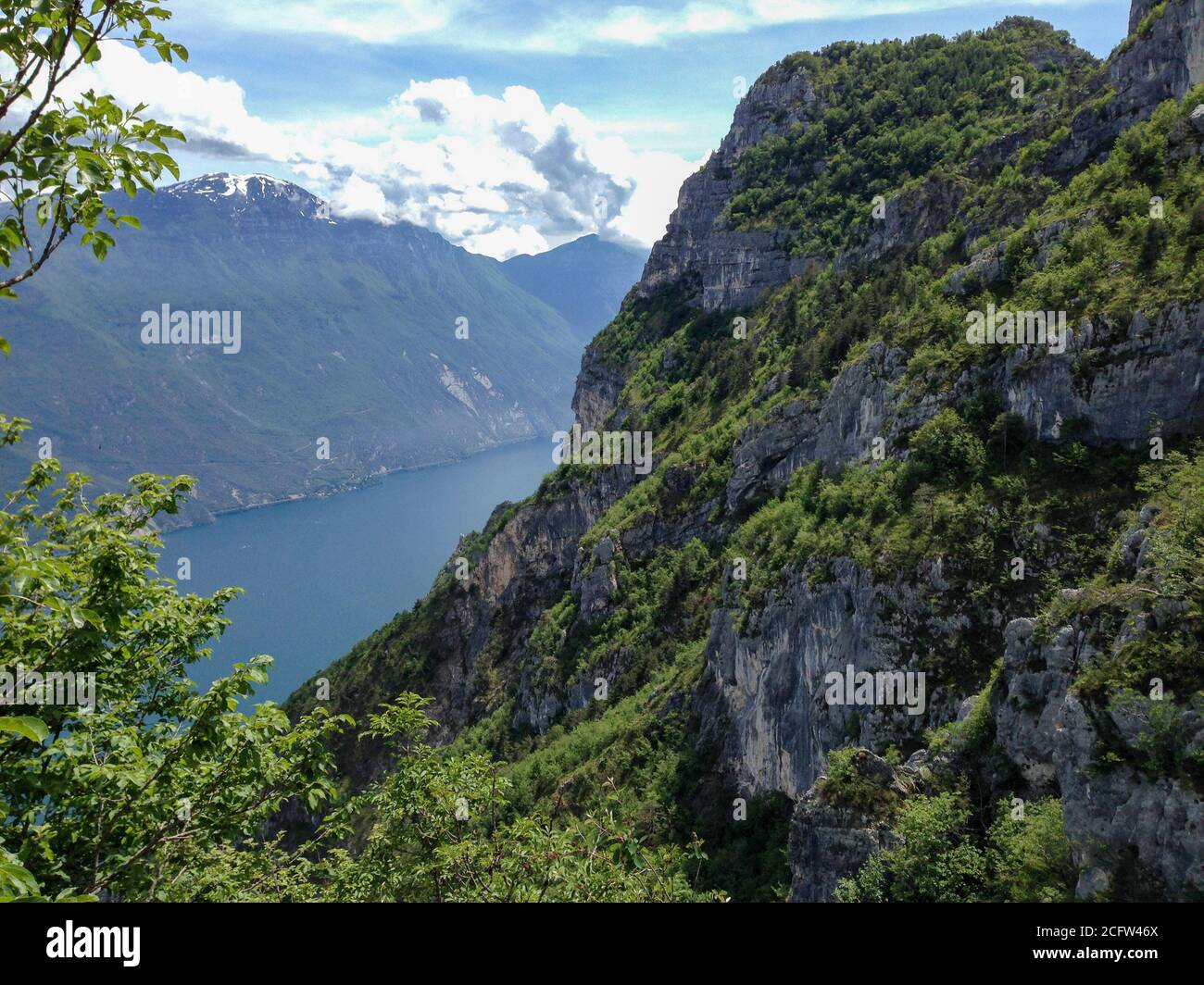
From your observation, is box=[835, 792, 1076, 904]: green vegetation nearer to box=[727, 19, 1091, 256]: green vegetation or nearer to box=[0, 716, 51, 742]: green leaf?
box=[0, 716, 51, 742]: green leaf

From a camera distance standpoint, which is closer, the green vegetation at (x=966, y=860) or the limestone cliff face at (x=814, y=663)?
the green vegetation at (x=966, y=860)

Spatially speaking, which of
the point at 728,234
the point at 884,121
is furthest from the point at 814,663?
the point at 884,121

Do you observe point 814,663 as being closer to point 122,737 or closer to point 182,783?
point 182,783

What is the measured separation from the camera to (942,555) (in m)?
19.0

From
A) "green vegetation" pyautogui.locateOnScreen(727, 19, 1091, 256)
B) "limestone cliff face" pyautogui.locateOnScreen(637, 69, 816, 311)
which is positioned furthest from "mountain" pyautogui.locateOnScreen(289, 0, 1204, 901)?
"limestone cliff face" pyautogui.locateOnScreen(637, 69, 816, 311)

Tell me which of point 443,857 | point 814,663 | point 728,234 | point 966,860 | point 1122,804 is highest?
point 728,234

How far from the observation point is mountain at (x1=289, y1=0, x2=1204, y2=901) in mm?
10867

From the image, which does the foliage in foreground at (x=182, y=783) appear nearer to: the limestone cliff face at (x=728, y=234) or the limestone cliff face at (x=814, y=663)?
the limestone cliff face at (x=814, y=663)

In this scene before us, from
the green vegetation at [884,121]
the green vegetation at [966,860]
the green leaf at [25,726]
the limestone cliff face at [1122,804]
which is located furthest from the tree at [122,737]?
the green vegetation at [884,121]

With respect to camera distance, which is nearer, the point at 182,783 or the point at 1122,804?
the point at 182,783

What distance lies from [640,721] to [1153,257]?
80.3 feet

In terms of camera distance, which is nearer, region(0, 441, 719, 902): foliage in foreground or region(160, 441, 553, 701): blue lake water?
region(0, 441, 719, 902): foliage in foreground

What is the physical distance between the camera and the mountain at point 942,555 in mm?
10867

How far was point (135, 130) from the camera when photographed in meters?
4.24
